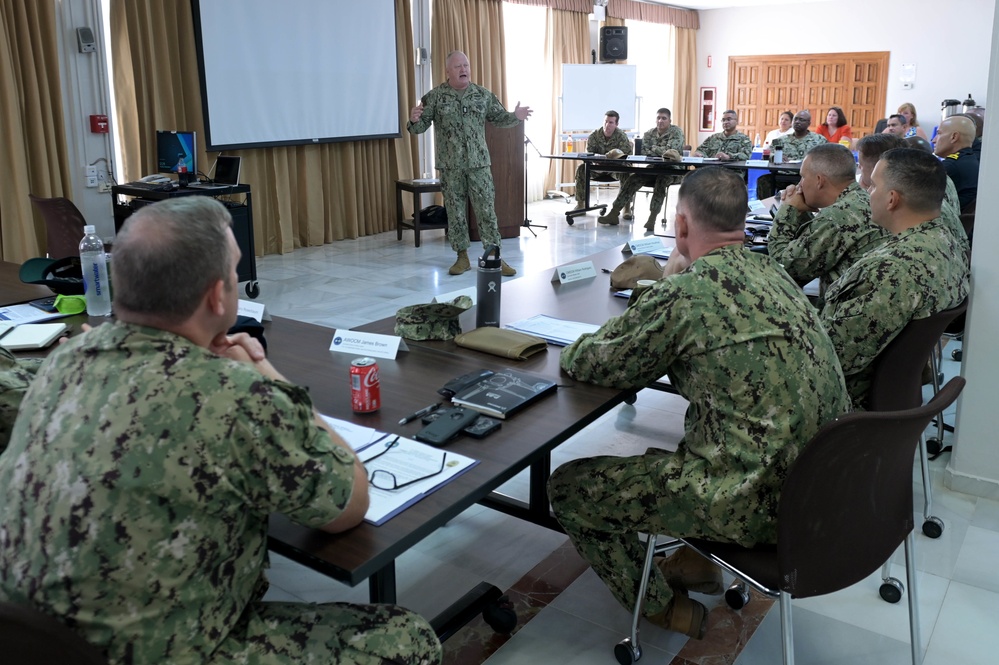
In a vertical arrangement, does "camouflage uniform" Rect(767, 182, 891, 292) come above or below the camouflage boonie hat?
above

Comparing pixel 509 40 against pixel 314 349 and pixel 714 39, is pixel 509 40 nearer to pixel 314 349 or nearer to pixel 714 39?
pixel 714 39

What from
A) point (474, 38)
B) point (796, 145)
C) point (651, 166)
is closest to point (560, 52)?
point (474, 38)

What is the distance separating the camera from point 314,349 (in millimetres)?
2279

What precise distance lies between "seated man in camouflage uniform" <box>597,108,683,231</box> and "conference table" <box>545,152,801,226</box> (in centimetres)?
14

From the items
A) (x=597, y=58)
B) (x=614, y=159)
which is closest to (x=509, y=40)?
(x=597, y=58)

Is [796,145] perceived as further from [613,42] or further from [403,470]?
[403,470]

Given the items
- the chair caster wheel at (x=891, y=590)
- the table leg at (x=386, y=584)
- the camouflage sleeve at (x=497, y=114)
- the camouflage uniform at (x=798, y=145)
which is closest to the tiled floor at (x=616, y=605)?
the chair caster wheel at (x=891, y=590)

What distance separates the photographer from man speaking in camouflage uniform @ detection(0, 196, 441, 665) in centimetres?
110

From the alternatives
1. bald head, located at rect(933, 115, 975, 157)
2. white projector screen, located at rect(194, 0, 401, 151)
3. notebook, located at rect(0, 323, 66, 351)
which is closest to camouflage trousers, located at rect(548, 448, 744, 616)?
notebook, located at rect(0, 323, 66, 351)

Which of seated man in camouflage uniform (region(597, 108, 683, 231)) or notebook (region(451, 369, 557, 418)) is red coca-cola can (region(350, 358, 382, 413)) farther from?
seated man in camouflage uniform (region(597, 108, 683, 231))

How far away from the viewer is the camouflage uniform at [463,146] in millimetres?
6508

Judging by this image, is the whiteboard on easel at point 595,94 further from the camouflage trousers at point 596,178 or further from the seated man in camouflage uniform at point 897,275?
the seated man in camouflage uniform at point 897,275

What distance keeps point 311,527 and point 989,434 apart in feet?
8.03

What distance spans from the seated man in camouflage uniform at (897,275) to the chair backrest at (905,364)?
0.04 meters
